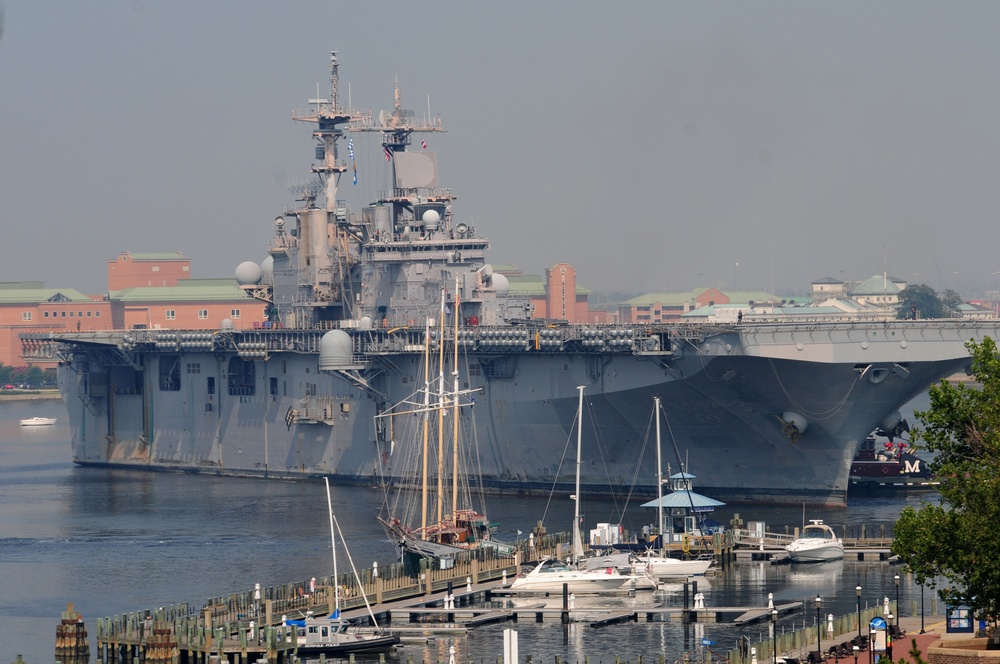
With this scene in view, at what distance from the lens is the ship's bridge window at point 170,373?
63.1 meters

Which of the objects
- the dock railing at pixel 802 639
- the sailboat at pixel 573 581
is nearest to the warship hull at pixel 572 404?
the sailboat at pixel 573 581

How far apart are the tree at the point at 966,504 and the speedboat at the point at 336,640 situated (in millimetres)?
10773

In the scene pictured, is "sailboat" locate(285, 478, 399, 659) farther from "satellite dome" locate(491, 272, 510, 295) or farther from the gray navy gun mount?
"satellite dome" locate(491, 272, 510, 295)

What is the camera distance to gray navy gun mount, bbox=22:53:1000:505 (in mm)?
43656

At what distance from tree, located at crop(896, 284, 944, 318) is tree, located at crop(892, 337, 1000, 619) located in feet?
316

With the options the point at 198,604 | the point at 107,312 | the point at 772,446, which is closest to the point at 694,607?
the point at 198,604

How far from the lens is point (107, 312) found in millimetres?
129625

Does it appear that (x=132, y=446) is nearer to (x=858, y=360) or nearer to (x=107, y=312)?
(x=858, y=360)

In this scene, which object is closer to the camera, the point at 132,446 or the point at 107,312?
the point at 132,446

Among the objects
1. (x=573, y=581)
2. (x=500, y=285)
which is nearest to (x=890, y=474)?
(x=500, y=285)

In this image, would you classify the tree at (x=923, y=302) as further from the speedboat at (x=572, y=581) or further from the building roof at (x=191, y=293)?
the speedboat at (x=572, y=581)

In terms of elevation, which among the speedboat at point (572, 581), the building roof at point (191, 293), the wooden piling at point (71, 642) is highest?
the building roof at point (191, 293)

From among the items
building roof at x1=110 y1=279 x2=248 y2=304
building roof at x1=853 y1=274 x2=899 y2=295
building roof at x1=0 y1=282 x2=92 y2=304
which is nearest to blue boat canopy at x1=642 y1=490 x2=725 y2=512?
building roof at x1=110 y1=279 x2=248 y2=304

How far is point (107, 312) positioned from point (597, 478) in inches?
3425
